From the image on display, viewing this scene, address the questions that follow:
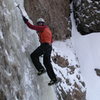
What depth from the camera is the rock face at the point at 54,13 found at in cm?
1258

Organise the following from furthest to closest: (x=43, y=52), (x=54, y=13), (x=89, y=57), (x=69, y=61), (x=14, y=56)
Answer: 1. (x=89, y=57)
2. (x=54, y=13)
3. (x=69, y=61)
4. (x=43, y=52)
5. (x=14, y=56)

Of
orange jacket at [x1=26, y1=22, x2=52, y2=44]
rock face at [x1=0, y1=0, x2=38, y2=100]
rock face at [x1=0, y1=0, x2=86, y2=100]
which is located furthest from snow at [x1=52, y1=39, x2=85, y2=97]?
orange jacket at [x1=26, y1=22, x2=52, y2=44]

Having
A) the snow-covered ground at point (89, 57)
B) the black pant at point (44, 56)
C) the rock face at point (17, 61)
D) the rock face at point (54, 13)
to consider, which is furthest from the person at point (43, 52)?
the snow-covered ground at point (89, 57)

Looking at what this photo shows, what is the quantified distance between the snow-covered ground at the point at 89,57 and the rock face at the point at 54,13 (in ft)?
2.66

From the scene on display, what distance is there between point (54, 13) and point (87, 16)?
237 centimetres

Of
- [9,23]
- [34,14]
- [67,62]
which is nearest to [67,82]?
[67,62]

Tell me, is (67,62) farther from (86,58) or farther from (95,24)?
(95,24)

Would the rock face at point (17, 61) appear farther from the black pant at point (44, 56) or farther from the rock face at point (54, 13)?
the rock face at point (54, 13)

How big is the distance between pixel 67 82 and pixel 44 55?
368 cm

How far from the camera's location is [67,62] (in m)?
13.5

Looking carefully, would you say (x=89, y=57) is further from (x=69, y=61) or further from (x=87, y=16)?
(x=69, y=61)

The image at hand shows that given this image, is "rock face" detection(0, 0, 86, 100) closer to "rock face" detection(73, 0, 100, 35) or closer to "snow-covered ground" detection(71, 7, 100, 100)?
"snow-covered ground" detection(71, 7, 100, 100)

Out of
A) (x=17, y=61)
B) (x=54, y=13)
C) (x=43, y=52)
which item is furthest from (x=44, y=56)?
(x=54, y=13)

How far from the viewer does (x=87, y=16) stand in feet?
53.4
